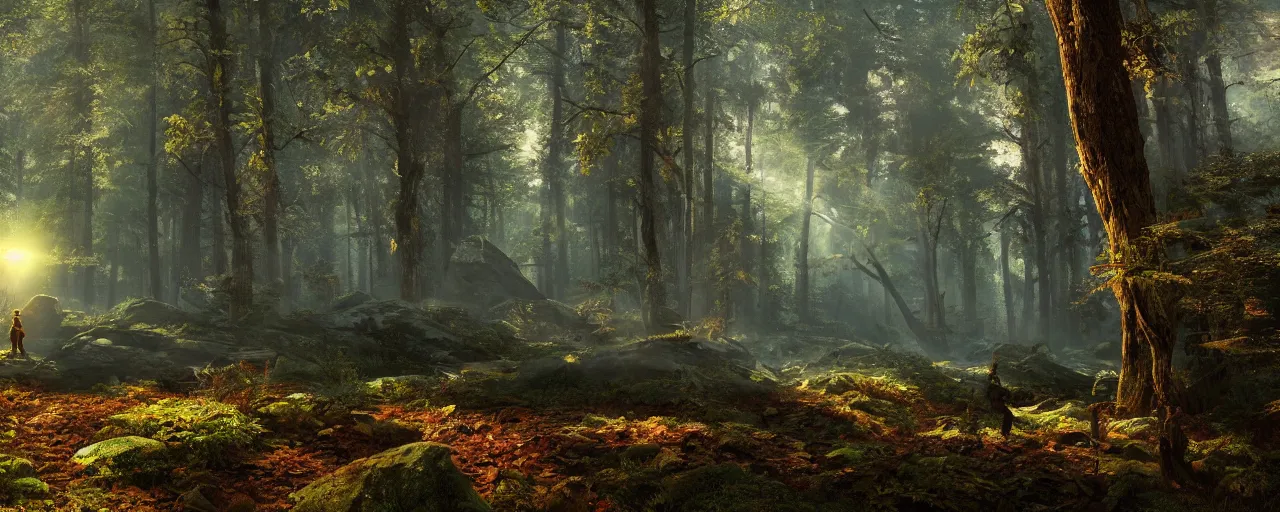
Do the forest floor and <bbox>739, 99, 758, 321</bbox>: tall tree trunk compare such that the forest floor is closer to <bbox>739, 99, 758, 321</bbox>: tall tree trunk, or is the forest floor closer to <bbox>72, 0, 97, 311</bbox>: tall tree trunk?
<bbox>72, 0, 97, 311</bbox>: tall tree trunk

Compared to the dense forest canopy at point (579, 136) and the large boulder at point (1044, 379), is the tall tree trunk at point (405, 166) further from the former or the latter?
the large boulder at point (1044, 379)

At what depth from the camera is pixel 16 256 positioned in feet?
116

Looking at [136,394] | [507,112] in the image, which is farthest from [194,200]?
[136,394]

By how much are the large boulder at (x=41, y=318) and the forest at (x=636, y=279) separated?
0.84 feet

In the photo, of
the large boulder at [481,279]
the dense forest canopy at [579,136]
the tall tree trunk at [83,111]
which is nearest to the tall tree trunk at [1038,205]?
the dense forest canopy at [579,136]

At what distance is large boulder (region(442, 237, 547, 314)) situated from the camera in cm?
3120

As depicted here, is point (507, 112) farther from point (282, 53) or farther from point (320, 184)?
point (320, 184)

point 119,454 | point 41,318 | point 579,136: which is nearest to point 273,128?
point 579,136

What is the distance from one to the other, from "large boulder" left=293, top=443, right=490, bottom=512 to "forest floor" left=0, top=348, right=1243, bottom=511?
0.41m

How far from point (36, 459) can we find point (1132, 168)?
11146 mm

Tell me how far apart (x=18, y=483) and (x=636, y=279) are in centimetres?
2095

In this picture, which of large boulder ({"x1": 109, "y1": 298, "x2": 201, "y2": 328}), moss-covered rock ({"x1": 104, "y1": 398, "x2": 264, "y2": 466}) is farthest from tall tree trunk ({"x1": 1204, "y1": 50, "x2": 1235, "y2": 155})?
large boulder ({"x1": 109, "y1": 298, "x2": 201, "y2": 328})

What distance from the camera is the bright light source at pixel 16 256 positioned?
3388cm

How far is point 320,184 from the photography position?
4100 cm
